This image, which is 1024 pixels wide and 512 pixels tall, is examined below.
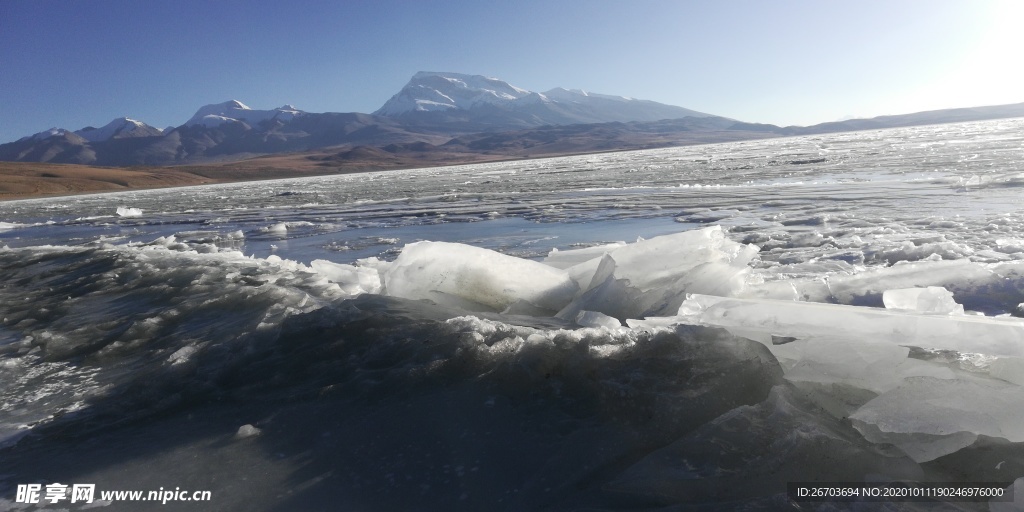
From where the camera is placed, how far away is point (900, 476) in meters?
1.63

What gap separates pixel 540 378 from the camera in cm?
240

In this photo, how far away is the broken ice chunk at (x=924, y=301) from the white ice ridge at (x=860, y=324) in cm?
30

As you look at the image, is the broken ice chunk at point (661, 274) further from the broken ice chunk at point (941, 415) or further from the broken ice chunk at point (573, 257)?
the broken ice chunk at point (941, 415)

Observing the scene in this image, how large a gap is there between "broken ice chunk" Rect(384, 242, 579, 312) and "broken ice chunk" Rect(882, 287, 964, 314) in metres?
1.68

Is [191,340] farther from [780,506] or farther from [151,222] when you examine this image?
[151,222]

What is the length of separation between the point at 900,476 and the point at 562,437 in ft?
3.25

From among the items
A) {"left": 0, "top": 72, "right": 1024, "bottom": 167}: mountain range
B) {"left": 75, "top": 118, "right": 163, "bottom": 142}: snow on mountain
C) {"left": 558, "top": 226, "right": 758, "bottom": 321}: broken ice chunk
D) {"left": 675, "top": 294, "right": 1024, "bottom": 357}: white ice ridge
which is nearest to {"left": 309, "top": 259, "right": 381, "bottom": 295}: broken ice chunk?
{"left": 558, "top": 226, "right": 758, "bottom": 321}: broken ice chunk

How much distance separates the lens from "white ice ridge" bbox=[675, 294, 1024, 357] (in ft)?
6.33

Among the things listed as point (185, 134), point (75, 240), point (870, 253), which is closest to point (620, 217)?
point (870, 253)

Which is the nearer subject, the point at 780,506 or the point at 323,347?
the point at 780,506

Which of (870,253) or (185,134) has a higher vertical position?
(185,134)

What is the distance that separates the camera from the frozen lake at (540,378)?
173cm

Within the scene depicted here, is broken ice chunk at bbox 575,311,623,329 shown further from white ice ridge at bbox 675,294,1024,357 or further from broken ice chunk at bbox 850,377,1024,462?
broken ice chunk at bbox 850,377,1024,462

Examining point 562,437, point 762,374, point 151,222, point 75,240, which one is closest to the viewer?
point 562,437
